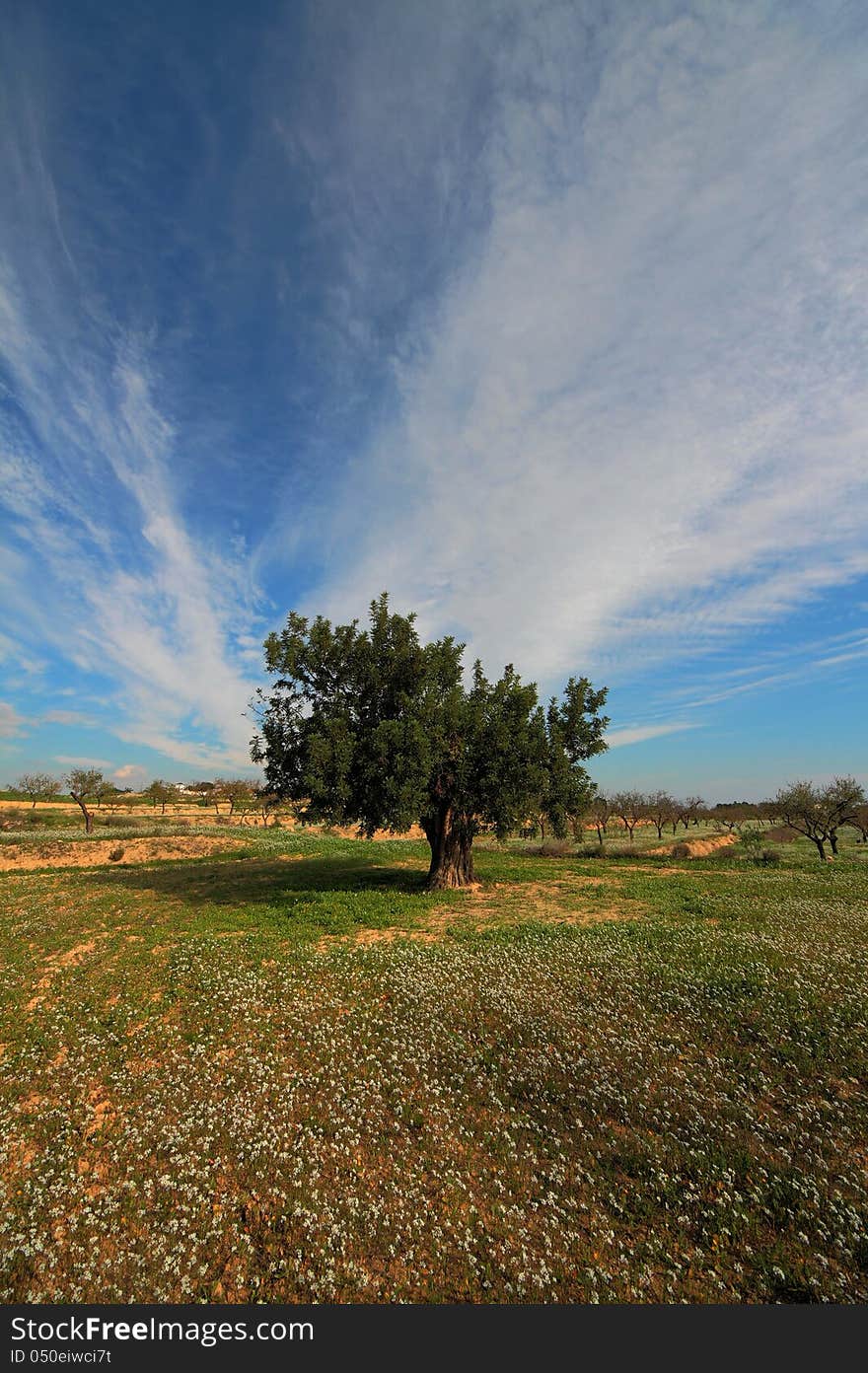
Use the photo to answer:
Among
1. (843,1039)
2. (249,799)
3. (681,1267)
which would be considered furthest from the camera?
(249,799)

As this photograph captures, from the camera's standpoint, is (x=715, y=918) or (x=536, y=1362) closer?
(x=536, y=1362)

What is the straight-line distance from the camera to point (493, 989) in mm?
13195

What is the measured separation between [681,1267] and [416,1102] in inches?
175

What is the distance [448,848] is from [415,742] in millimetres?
7662

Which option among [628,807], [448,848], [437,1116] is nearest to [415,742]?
[448,848]

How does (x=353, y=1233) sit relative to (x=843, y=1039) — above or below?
below

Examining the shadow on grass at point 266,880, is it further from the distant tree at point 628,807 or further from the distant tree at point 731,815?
the distant tree at point 731,815

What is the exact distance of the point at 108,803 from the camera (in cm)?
13088

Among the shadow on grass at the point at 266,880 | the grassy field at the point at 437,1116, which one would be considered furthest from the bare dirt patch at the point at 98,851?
the grassy field at the point at 437,1116

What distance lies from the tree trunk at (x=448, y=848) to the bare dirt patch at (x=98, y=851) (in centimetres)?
2796

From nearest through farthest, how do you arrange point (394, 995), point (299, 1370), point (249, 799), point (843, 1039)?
point (299, 1370), point (843, 1039), point (394, 995), point (249, 799)

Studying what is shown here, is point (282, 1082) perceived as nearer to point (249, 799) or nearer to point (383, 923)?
point (383, 923)

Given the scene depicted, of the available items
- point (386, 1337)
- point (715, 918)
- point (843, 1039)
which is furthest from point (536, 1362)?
point (715, 918)

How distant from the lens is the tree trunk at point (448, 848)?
85.0 feet
